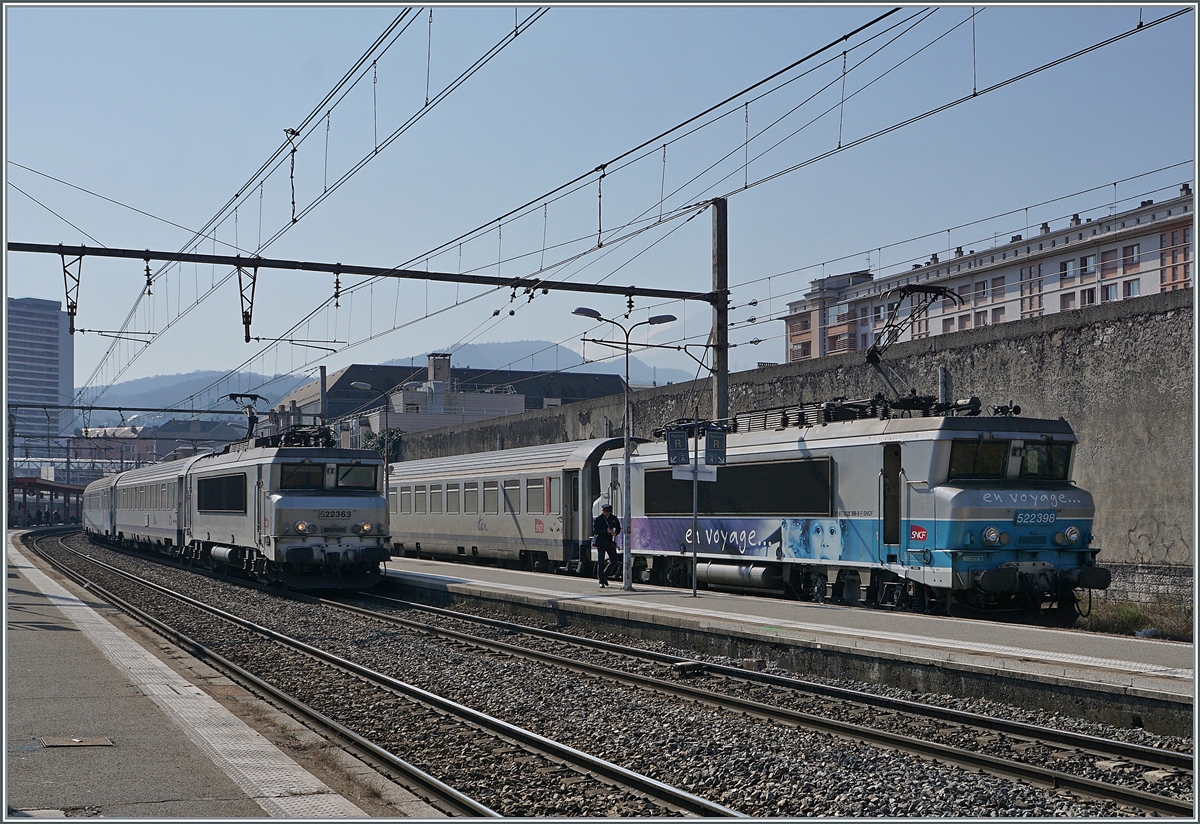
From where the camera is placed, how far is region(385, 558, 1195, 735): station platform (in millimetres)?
10906

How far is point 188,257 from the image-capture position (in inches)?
813

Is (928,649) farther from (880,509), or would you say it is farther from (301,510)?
(301,510)

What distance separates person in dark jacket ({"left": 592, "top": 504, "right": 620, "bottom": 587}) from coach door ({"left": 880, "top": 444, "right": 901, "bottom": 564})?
23.1ft

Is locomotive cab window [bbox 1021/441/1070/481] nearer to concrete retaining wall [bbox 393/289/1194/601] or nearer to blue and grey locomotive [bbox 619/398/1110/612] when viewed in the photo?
blue and grey locomotive [bbox 619/398/1110/612]

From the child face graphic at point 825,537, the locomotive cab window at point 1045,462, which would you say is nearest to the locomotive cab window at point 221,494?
the child face graphic at point 825,537

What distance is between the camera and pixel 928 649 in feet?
42.9

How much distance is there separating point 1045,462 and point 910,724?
8054 mm

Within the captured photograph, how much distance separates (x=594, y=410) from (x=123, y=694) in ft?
91.7

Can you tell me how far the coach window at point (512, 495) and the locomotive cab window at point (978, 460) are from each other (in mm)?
15145

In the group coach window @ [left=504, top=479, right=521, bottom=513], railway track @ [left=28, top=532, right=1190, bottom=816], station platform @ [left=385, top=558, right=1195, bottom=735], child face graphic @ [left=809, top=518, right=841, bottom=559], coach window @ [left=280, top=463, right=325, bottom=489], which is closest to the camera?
railway track @ [left=28, top=532, right=1190, bottom=816]

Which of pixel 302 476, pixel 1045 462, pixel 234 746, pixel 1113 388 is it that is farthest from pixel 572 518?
pixel 234 746

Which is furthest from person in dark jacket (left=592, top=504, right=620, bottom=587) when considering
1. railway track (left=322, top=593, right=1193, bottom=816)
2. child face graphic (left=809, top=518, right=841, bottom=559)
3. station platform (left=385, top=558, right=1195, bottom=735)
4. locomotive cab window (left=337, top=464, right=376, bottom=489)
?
railway track (left=322, top=593, right=1193, bottom=816)

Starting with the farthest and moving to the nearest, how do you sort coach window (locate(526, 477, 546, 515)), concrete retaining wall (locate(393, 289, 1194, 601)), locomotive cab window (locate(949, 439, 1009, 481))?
coach window (locate(526, 477, 546, 515)) < concrete retaining wall (locate(393, 289, 1194, 601)) < locomotive cab window (locate(949, 439, 1009, 481))

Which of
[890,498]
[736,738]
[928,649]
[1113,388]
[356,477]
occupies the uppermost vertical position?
[1113,388]
